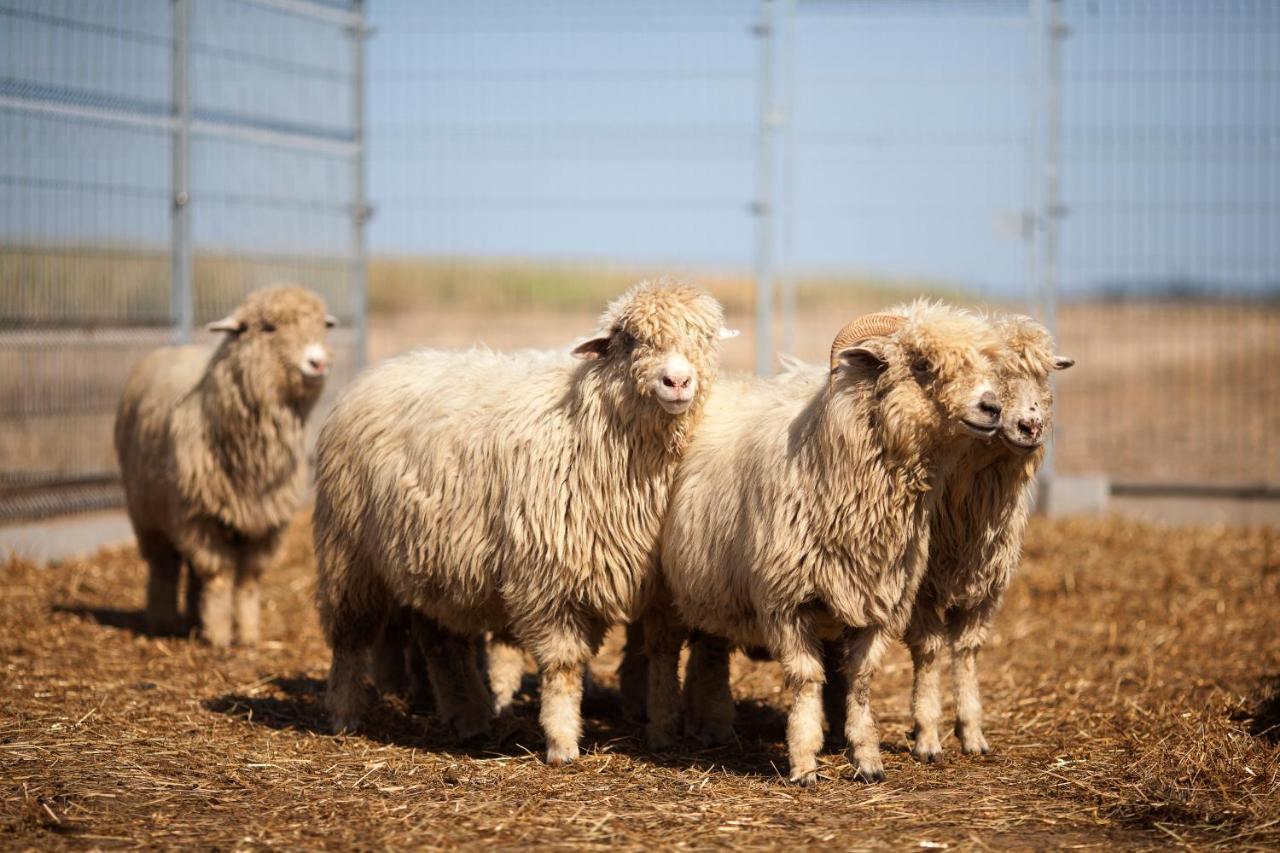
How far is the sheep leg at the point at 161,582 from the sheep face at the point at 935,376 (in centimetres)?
516

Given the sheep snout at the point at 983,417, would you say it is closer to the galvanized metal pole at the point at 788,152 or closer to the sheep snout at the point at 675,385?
the sheep snout at the point at 675,385

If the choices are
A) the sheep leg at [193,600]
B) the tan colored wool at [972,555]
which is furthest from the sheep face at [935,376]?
the sheep leg at [193,600]

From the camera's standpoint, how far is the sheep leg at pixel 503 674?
7402 mm

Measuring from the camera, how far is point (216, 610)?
888cm

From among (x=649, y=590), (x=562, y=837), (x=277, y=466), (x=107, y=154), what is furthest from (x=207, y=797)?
(x=107, y=154)

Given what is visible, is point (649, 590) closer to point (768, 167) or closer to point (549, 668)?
point (549, 668)

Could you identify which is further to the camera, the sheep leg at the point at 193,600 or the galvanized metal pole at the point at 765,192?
the galvanized metal pole at the point at 765,192

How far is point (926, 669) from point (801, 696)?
32.9 inches

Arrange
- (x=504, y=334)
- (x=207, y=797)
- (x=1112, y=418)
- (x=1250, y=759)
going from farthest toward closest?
1. (x=1112, y=418)
2. (x=504, y=334)
3. (x=1250, y=759)
4. (x=207, y=797)

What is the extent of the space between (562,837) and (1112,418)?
48.3 feet

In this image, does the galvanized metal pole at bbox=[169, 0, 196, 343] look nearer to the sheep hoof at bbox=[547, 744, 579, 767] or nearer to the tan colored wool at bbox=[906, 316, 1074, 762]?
the sheep hoof at bbox=[547, 744, 579, 767]

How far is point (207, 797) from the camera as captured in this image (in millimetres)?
5598

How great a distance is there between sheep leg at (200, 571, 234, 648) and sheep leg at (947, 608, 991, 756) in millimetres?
4456

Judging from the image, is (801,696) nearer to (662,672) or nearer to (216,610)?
(662,672)
